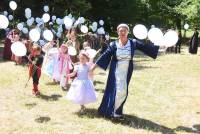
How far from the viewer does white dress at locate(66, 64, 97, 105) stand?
9880 mm

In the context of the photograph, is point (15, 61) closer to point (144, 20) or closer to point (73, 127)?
point (73, 127)

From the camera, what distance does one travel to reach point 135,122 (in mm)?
9672

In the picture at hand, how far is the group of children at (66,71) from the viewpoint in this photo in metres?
9.93

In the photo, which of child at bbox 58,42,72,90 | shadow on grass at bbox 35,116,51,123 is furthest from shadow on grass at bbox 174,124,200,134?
child at bbox 58,42,72,90

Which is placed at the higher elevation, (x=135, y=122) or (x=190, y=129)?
(x=135, y=122)

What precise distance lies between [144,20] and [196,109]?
41077mm

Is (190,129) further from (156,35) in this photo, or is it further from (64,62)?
(64,62)

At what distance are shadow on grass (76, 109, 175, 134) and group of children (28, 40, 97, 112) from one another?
29 cm

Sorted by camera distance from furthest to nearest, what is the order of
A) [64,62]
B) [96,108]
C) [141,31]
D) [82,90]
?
[64,62], [96,108], [82,90], [141,31]

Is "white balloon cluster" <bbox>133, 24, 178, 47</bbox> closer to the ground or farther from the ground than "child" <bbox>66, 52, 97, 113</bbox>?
farther from the ground

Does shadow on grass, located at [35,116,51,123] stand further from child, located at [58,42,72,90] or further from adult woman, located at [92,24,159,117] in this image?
child, located at [58,42,72,90]

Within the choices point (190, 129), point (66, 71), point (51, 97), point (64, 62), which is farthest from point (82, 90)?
point (64, 62)

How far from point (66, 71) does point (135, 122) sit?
4102 millimetres

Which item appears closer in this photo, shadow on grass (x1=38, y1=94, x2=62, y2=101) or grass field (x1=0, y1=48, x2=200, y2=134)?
grass field (x1=0, y1=48, x2=200, y2=134)
